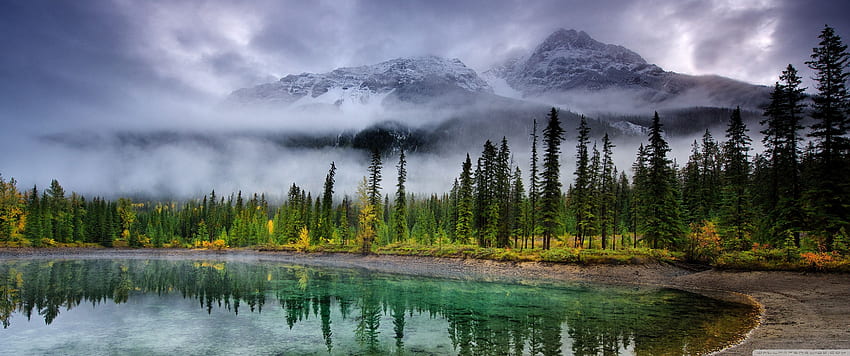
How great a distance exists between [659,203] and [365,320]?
4380 centimetres

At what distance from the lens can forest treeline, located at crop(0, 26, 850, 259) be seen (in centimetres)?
3722

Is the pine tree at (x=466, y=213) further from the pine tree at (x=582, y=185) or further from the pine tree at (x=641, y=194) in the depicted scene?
the pine tree at (x=641, y=194)

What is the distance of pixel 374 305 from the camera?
101 ft

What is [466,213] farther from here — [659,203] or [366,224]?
[659,203]

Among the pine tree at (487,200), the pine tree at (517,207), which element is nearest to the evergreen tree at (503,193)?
the pine tree at (487,200)

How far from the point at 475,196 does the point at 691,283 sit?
4163 centimetres

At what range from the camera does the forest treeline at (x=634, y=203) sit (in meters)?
37.2

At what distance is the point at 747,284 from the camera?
3409cm

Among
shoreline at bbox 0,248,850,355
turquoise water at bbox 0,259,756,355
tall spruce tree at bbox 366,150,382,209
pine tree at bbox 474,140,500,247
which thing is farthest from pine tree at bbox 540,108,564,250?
tall spruce tree at bbox 366,150,382,209

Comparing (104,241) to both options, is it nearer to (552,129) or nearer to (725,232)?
(552,129)

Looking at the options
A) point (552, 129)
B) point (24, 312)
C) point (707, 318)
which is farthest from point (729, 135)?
point (24, 312)

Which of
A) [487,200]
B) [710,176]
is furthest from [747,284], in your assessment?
[710,176]

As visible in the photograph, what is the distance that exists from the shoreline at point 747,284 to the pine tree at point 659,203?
8759 millimetres

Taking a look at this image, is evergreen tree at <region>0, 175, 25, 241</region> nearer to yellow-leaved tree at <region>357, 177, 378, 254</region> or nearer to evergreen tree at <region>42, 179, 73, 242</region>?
evergreen tree at <region>42, 179, 73, 242</region>
